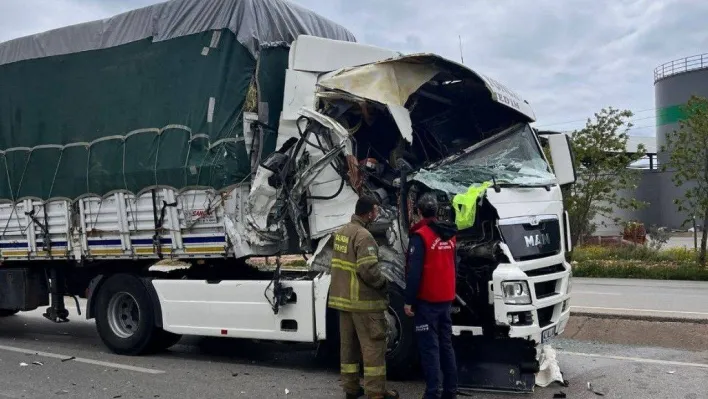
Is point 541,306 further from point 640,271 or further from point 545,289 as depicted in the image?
point 640,271

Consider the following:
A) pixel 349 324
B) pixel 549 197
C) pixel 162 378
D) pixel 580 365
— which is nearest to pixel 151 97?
pixel 162 378

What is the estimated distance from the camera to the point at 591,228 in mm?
26219

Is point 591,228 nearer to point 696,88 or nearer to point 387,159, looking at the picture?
point 387,159

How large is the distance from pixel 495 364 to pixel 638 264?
15.7 metres

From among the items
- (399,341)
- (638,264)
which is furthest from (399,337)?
(638,264)

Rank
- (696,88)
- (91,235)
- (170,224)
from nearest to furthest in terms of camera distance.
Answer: (170,224) → (91,235) → (696,88)

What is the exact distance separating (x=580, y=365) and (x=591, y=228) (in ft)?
65.9

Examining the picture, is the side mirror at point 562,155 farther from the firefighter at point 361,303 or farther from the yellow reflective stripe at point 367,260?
the yellow reflective stripe at point 367,260

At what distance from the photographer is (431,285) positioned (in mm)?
5531

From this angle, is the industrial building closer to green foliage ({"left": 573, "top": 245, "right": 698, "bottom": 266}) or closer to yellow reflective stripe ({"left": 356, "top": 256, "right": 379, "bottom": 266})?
green foliage ({"left": 573, "top": 245, "right": 698, "bottom": 266})

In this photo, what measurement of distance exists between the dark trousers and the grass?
15265 millimetres

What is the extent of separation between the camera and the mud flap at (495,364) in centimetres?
613

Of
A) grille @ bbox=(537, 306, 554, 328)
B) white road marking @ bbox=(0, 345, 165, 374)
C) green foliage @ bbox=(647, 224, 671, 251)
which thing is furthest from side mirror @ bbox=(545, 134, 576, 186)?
green foliage @ bbox=(647, 224, 671, 251)

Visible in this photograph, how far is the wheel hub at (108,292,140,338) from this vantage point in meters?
8.29
